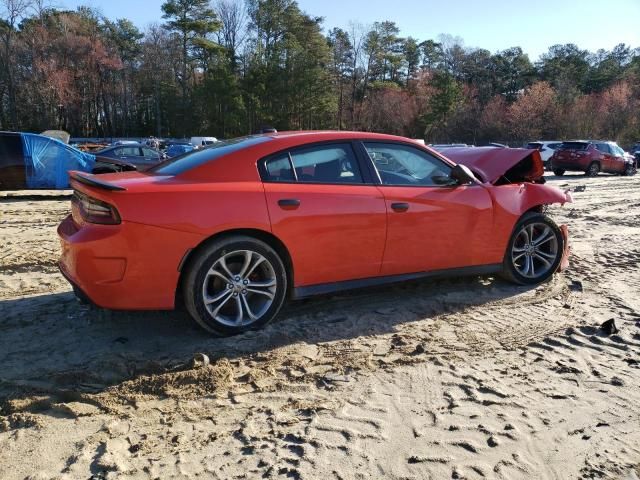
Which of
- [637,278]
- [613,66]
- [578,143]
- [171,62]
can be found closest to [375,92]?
[171,62]

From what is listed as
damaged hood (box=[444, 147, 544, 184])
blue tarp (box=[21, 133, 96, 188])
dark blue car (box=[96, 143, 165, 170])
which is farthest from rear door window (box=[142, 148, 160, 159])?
damaged hood (box=[444, 147, 544, 184])

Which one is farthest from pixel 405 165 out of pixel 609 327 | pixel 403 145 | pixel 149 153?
pixel 149 153

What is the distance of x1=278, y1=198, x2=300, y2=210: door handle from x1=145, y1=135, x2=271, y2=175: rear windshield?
56 cm

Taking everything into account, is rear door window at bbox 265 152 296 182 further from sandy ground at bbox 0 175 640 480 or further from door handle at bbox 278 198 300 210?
sandy ground at bbox 0 175 640 480

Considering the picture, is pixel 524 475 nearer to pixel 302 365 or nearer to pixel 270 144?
pixel 302 365

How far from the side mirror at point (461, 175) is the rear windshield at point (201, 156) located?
1666 mm

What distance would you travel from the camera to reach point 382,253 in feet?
13.8

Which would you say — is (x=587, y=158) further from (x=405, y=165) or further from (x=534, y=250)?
(x=405, y=165)

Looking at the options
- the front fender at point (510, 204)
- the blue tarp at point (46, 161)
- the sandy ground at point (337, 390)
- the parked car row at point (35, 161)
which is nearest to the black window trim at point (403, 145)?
the front fender at point (510, 204)

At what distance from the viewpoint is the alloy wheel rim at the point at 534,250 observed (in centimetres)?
508

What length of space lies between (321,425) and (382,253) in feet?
5.91

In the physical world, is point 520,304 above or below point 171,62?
below

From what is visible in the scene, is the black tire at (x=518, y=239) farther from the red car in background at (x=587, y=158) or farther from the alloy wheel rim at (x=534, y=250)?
the red car in background at (x=587, y=158)

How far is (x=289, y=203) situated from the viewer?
151 inches
